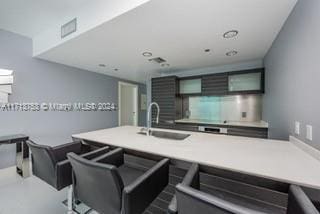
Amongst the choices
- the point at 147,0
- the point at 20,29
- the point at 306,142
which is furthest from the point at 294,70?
the point at 20,29

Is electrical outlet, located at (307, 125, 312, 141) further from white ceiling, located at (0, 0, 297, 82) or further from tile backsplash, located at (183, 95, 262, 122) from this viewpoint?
tile backsplash, located at (183, 95, 262, 122)

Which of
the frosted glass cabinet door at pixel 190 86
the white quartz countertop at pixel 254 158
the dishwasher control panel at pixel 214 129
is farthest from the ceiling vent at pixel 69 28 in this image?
the dishwasher control panel at pixel 214 129

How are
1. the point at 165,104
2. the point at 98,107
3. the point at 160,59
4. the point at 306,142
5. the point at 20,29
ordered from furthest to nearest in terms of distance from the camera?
the point at 98,107, the point at 165,104, the point at 160,59, the point at 20,29, the point at 306,142

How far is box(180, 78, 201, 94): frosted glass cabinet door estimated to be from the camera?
3725 mm

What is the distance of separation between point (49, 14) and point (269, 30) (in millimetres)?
3000

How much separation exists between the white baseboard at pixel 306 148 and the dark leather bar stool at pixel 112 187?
1077 millimetres

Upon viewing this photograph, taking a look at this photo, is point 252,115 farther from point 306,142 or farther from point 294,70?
point 306,142

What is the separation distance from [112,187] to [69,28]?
2.28 metres

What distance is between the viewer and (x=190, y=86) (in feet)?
12.6

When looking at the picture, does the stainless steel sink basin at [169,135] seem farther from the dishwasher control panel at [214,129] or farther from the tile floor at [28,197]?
the dishwasher control panel at [214,129]

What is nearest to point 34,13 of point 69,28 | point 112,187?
point 69,28

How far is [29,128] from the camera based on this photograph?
2840mm

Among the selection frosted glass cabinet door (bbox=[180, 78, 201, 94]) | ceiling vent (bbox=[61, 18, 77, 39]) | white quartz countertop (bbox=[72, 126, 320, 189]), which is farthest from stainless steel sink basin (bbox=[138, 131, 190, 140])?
frosted glass cabinet door (bbox=[180, 78, 201, 94])

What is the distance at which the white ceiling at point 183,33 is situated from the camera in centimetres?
143
